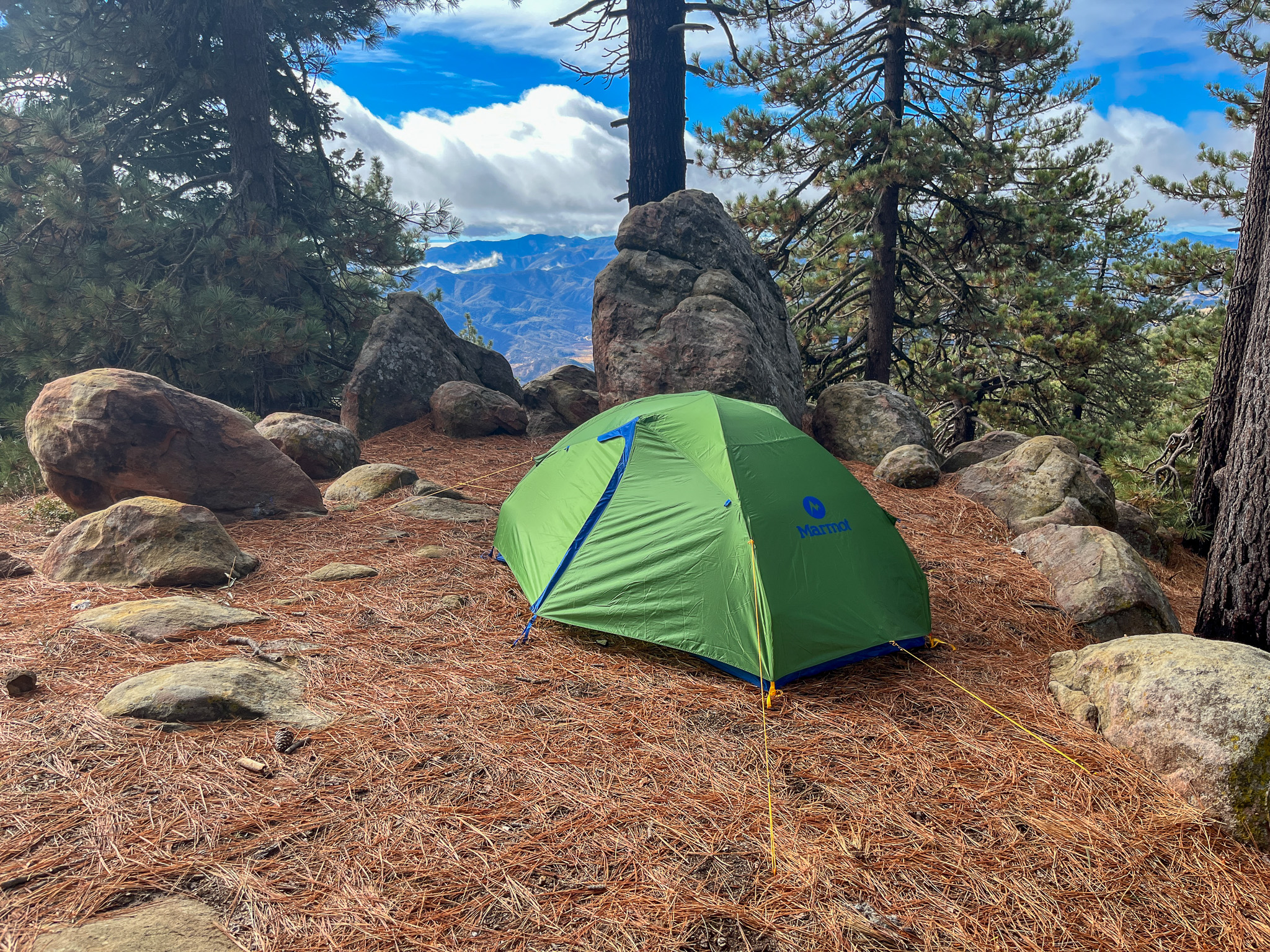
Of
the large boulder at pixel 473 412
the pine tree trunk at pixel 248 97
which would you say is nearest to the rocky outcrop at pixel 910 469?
the large boulder at pixel 473 412

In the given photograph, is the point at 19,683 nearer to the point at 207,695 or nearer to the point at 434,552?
the point at 207,695

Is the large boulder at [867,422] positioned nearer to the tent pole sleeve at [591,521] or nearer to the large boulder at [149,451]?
the tent pole sleeve at [591,521]

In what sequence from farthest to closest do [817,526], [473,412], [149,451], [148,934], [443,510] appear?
1. [473,412]
2. [443,510]
3. [149,451]
4. [817,526]
5. [148,934]

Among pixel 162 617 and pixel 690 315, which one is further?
pixel 690 315

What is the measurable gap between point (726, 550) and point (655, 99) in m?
8.56

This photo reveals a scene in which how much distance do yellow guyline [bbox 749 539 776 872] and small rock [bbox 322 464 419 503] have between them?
467 centimetres

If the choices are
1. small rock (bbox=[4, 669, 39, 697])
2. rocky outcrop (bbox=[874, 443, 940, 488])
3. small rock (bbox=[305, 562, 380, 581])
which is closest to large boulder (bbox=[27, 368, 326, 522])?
small rock (bbox=[305, 562, 380, 581])

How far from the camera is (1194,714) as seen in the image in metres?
3.26

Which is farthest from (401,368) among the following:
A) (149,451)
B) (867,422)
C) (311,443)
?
(867,422)

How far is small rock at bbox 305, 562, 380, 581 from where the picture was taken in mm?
5312

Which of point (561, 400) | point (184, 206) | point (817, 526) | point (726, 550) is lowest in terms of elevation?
point (726, 550)

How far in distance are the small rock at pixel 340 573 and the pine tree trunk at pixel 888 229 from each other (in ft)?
28.9

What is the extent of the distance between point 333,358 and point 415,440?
3463 millimetres

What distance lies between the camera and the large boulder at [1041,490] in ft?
22.1
